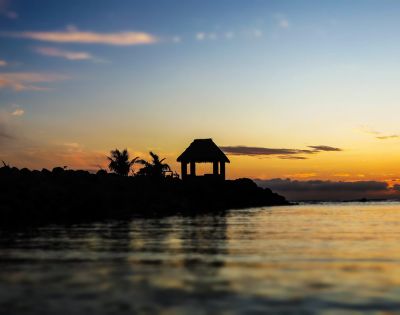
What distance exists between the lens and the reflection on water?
25.1 ft

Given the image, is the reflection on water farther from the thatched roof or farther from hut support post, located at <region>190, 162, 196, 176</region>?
hut support post, located at <region>190, 162, 196, 176</region>

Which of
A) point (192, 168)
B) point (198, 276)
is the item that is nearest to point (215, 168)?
point (192, 168)

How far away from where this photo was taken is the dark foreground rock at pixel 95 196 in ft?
96.8

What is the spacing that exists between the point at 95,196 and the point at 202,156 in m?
23.7

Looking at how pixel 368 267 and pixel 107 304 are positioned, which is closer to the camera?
pixel 107 304

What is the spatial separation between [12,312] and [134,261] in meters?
5.39

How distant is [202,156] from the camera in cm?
5897

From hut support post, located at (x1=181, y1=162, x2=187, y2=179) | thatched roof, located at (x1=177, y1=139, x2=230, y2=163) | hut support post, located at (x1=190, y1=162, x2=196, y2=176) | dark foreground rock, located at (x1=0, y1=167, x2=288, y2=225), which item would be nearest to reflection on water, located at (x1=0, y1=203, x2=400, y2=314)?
dark foreground rock, located at (x1=0, y1=167, x2=288, y2=225)

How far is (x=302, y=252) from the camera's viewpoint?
14.3 metres

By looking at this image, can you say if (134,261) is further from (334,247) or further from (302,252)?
(334,247)

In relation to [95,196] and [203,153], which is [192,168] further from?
[95,196]

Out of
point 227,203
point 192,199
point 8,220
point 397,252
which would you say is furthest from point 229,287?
point 227,203

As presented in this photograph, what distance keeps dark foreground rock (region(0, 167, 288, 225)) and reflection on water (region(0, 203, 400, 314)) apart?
41.4 feet

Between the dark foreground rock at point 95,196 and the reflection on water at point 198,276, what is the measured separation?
1263 centimetres
